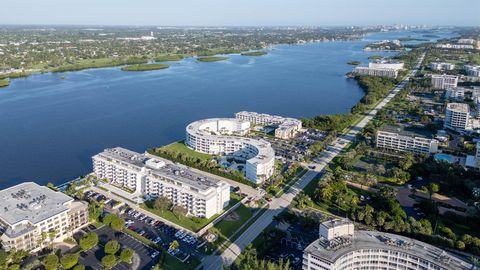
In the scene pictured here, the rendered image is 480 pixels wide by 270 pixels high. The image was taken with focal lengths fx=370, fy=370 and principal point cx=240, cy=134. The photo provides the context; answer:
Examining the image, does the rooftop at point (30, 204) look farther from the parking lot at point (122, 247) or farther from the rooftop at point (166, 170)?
the rooftop at point (166, 170)

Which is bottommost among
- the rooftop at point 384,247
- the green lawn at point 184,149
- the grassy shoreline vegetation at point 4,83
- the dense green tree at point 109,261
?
the dense green tree at point 109,261

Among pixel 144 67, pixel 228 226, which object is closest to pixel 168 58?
pixel 144 67

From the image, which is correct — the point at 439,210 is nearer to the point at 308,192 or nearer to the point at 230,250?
the point at 308,192

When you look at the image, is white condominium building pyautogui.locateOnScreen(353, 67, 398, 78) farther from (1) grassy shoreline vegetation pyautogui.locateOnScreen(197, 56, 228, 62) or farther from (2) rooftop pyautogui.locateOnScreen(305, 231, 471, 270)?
(2) rooftop pyautogui.locateOnScreen(305, 231, 471, 270)

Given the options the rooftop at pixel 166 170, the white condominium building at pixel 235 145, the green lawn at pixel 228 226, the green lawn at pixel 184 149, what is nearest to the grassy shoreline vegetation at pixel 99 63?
the green lawn at pixel 184 149

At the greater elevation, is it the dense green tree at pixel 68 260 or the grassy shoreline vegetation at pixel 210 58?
the grassy shoreline vegetation at pixel 210 58

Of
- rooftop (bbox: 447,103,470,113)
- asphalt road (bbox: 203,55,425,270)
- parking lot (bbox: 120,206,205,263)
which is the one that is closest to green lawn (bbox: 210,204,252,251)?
asphalt road (bbox: 203,55,425,270)
